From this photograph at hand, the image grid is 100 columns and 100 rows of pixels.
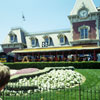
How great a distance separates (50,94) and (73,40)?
77.8 ft

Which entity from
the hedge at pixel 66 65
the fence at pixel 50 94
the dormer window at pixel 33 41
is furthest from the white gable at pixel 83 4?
the fence at pixel 50 94

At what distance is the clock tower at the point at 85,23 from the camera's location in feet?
93.8

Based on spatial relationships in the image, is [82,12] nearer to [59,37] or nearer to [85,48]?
[59,37]

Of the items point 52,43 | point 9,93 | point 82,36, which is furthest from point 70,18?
point 9,93

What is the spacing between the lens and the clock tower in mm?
28578

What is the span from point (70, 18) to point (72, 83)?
873 inches

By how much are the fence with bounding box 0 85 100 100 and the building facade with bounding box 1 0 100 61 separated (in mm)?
15913

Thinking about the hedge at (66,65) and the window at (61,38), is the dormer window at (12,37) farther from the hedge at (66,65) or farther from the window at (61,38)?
the hedge at (66,65)

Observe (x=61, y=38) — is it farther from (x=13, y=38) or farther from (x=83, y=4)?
(x=13, y=38)

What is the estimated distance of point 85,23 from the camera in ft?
97.1

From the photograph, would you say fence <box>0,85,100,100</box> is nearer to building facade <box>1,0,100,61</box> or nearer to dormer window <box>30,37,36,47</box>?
building facade <box>1,0,100,61</box>

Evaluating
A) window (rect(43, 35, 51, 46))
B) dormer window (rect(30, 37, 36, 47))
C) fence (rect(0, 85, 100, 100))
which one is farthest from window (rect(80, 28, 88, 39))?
fence (rect(0, 85, 100, 100))

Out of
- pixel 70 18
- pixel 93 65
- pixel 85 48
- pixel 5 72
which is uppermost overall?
pixel 70 18

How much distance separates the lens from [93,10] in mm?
29094
